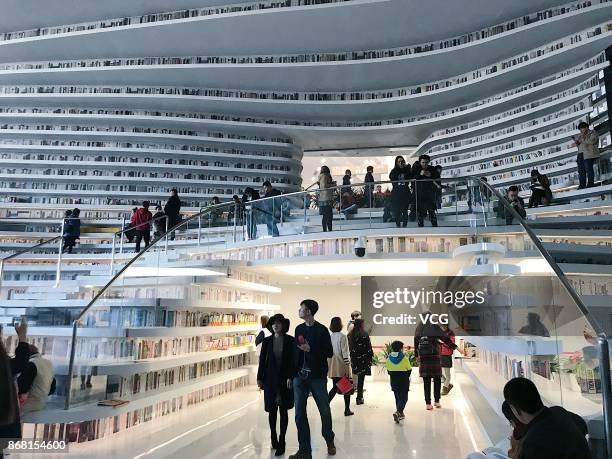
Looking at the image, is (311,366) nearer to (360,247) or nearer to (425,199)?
(360,247)

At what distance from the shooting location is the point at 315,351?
352 centimetres

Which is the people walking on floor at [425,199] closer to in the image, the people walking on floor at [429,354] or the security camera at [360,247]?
the security camera at [360,247]

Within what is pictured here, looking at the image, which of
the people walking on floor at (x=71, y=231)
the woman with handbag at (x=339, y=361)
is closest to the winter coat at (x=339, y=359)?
the woman with handbag at (x=339, y=361)

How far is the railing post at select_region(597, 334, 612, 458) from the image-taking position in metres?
1.95

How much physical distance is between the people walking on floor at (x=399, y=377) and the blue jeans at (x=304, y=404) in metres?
1.38

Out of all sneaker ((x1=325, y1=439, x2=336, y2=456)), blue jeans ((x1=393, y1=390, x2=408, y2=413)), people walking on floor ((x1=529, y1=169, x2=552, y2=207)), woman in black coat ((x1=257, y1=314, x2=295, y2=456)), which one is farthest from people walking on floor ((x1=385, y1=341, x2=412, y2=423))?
people walking on floor ((x1=529, y1=169, x2=552, y2=207))

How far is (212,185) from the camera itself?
40.5 ft

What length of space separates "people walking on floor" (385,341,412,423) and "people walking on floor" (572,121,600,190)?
4315 millimetres

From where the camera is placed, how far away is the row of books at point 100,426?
11.7 feet

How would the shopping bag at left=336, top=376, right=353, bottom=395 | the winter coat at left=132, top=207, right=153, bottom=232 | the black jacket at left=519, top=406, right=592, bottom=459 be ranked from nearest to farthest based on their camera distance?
1. the black jacket at left=519, top=406, right=592, bottom=459
2. the shopping bag at left=336, top=376, right=353, bottom=395
3. the winter coat at left=132, top=207, right=153, bottom=232

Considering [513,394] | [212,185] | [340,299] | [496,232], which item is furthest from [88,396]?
[212,185]

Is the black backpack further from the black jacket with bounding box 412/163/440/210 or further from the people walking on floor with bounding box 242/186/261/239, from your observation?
the people walking on floor with bounding box 242/186/261/239

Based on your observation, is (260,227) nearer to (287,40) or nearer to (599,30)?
(287,40)

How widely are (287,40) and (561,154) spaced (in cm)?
637
